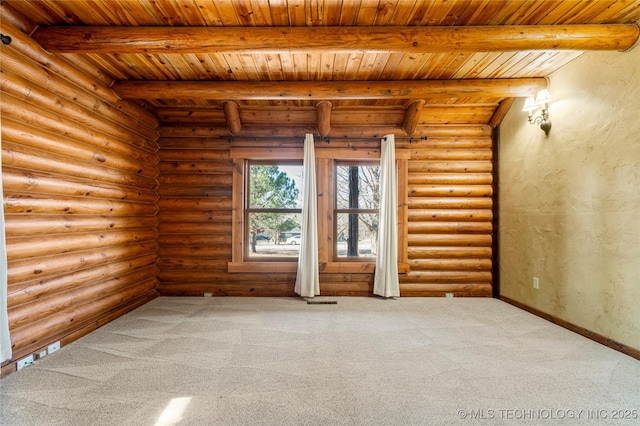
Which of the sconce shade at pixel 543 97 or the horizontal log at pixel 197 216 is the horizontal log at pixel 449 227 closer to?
the sconce shade at pixel 543 97

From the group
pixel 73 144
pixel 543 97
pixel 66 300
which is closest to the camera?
pixel 66 300

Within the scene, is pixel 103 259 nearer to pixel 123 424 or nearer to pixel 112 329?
pixel 112 329

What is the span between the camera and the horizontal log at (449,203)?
14.8ft

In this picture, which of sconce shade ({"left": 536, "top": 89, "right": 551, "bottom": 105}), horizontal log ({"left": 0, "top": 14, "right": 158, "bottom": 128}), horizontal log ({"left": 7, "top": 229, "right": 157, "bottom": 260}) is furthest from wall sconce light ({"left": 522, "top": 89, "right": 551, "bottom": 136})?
horizontal log ({"left": 7, "top": 229, "right": 157, "bottom": 260})

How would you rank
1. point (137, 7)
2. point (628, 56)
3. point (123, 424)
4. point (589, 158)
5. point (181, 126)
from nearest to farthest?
point (123, 424) → point (137, 7) → point (628, 56) → point (589, 158) → point (181, 126)

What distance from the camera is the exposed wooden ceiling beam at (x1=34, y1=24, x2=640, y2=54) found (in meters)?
2.54

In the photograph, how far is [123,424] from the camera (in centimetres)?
172

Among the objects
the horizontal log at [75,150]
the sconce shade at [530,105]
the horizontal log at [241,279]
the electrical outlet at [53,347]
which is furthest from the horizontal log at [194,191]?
the sconce shade at [530,105]

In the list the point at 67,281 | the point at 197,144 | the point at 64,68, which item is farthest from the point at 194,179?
the point at 67,281

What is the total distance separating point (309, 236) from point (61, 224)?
2.72 metres

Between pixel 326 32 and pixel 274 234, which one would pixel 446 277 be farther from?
pixel 326 32

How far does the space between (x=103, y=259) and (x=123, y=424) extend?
2114mm

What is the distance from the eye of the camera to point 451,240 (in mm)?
4512

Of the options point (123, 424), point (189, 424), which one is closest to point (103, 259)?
point (123, 424)
